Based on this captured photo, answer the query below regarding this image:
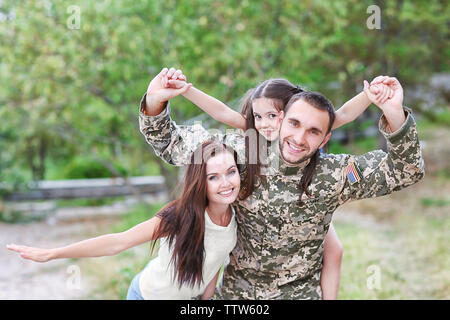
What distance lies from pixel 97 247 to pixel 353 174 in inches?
45.0

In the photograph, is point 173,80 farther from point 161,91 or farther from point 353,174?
point 353,174

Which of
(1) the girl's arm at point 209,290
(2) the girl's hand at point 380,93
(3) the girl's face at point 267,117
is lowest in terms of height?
(1) the girl's arm at point 209,290

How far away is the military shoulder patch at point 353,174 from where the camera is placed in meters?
2.21

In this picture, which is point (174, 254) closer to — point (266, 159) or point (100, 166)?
point (266, 159)

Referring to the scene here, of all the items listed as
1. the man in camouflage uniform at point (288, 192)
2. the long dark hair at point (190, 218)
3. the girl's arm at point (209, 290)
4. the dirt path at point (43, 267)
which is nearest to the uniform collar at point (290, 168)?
the man in camouflage uniform at point (288, 192)

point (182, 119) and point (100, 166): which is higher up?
point (182, 119)

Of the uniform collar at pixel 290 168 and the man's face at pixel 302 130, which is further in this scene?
the uniform collar at pixel 290 168

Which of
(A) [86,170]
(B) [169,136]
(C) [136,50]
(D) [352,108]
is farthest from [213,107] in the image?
(A) [86,170]

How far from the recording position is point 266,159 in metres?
2.35

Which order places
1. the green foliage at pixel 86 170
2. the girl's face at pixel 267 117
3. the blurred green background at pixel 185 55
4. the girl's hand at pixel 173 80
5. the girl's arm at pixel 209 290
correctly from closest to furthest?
1. the girl's hand at pixel 173 80
2. the girl's face at pixel 267 117
3. the girl's arm at pixel 209 290
4. the blurred green background at pixel 185 55
5. the green foliage at pixel 86 170

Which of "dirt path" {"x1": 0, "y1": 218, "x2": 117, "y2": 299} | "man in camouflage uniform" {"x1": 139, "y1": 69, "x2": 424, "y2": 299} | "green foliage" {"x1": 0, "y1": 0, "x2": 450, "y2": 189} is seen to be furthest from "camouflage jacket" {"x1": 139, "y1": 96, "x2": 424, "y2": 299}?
"green foliage" {"x1": 0, "y1": 0, "x2": 450, "y2": 189}

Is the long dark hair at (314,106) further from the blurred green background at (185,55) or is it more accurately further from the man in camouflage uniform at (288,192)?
the blurred green background at (185,55)

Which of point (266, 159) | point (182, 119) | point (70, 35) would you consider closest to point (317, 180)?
point (266, 159)
